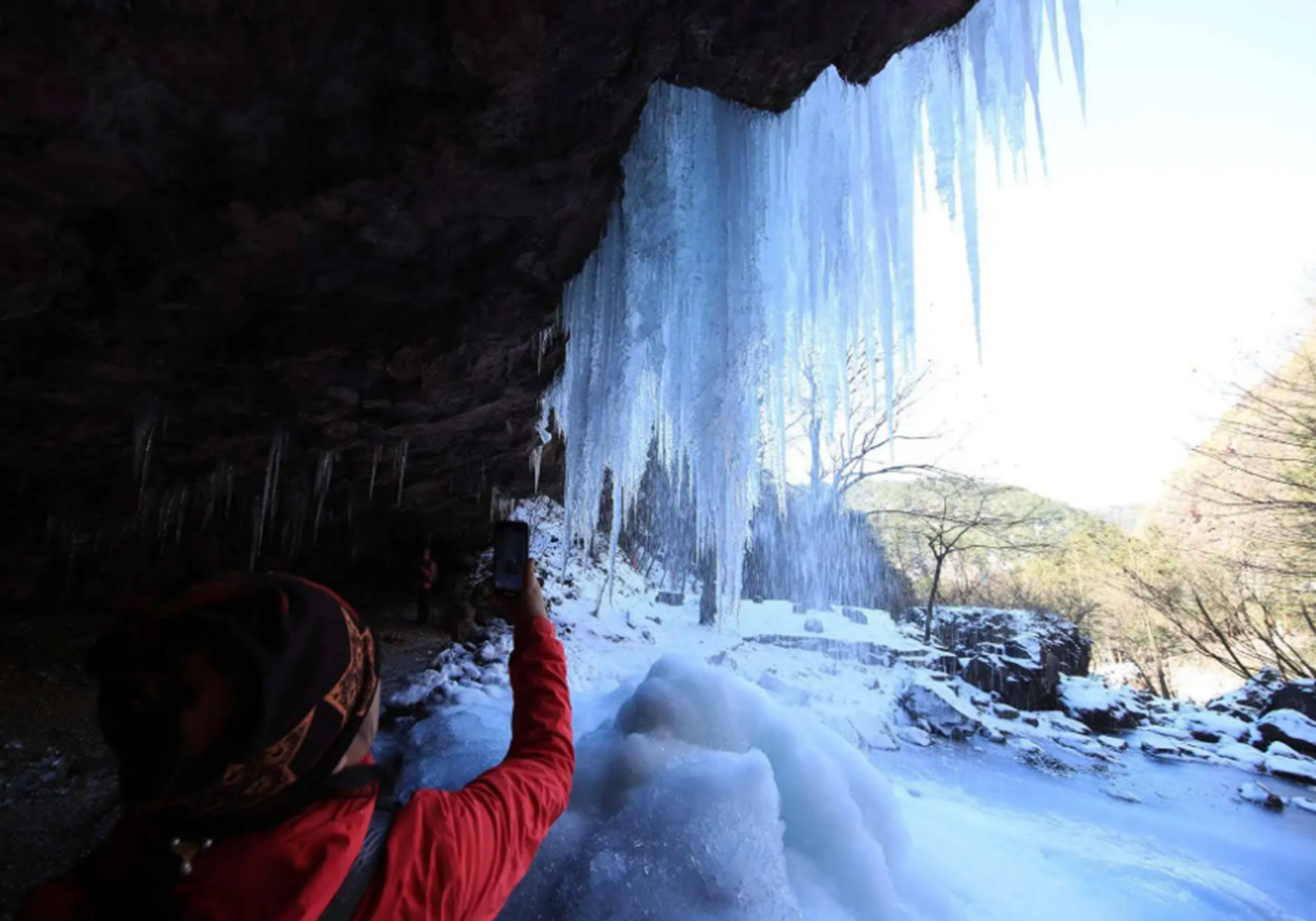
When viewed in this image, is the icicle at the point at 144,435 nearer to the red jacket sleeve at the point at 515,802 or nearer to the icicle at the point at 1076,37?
Result: the red jacket sleeve at the point at 515,802

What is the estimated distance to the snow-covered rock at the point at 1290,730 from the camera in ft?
24.5

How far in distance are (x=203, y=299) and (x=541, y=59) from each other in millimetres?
2275

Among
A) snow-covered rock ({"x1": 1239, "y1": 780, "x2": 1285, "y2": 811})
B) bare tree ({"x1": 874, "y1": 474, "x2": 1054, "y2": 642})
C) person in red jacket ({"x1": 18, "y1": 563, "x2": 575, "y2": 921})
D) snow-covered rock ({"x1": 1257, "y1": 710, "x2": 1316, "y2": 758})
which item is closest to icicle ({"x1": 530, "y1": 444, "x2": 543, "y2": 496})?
person in red jacket ({"x1": 18, "y1": 563, "x2": 575, "y2": 921})

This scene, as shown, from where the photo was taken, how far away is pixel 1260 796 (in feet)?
19.8

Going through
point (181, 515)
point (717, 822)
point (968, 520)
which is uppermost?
point (968, 520)

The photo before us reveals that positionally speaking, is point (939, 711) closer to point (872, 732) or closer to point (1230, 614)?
point (872, 732)

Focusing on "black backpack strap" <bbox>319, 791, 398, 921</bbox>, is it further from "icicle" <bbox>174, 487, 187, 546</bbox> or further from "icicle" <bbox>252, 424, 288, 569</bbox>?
"icicle" <bbox>174, 487, 187, 546</bbox>

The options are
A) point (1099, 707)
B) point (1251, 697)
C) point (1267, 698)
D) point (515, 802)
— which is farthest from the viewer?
point (1251, 697)

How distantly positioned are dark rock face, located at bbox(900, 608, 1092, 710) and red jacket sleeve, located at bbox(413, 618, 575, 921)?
10607mm

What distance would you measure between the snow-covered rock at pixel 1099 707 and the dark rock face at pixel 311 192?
9289 millimetres

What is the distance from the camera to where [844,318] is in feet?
Result: 11.4

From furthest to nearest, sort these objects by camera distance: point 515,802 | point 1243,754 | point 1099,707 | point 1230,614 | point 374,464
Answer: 1. point 1230,614
2. point 1099,707
3. point 1243,754
4. point 374,464
5. point 515,802

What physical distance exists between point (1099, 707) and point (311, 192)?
11.2m

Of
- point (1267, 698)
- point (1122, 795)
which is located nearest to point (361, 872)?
point (1122, 795)
